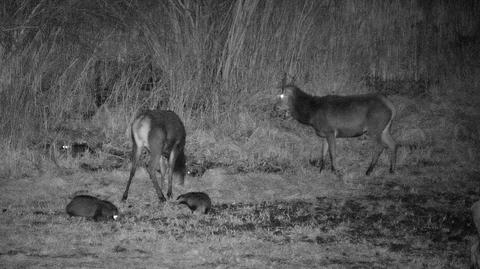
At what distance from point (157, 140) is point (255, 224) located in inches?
77.2

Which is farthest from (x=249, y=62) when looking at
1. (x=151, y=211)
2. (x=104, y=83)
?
(x=151, y=211)

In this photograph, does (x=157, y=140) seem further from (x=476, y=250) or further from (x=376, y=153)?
(x=476, y=250)

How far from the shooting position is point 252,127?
13570 millimetres

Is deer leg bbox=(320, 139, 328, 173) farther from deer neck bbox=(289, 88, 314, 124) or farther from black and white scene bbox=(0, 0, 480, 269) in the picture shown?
deer neck bbox=(289, 88, 314, 124)

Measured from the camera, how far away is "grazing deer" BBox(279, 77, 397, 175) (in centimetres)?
1184

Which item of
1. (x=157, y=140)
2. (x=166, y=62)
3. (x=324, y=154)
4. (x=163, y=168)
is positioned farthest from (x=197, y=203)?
(x=166, y=62)

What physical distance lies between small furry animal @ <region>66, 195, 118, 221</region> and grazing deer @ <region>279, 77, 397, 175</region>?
14.1 ft

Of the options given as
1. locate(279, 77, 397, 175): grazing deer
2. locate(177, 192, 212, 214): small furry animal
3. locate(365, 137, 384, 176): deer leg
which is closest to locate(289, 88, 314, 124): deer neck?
locate(279, 77, 397, 175): grazing deer

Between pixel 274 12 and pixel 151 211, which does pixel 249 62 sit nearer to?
pixel 274 12

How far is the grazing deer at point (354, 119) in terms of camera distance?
466 inches

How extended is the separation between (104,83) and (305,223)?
7080mm

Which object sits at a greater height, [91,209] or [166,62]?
[166,62]

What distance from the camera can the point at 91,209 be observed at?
8375 mm

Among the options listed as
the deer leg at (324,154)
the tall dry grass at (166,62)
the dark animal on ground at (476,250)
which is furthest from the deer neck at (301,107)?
the dark animal on ground at (476,250)
